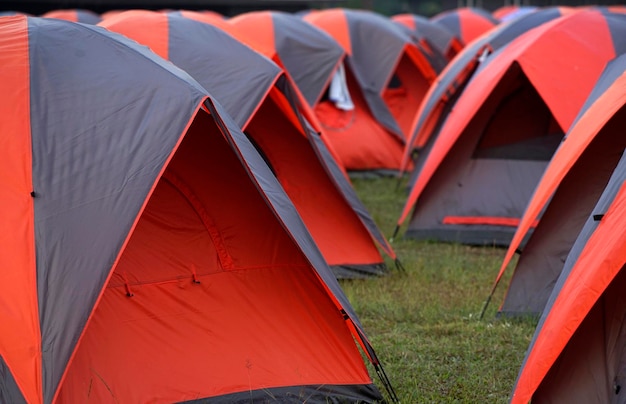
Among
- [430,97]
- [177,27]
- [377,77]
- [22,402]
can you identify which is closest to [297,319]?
[22,402]

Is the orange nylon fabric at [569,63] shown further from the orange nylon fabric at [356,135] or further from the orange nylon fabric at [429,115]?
the orange nylon fabric at [356,135]

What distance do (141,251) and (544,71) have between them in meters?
4.24

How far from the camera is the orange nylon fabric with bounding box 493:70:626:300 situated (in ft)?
18.6

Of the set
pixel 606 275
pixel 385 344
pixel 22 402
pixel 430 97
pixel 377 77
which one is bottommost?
pixel 377 77

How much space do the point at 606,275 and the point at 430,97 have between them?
700 cm

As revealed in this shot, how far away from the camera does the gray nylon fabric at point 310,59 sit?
1172 cm

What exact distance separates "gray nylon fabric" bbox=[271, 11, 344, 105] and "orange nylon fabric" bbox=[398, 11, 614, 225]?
303 cm

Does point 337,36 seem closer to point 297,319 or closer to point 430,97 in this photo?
point 430,97

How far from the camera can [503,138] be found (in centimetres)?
884

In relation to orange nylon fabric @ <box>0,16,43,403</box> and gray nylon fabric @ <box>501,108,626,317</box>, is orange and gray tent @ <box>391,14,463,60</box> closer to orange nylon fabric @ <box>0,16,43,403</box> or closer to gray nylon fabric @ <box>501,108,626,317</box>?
gray nylon fabric @ <box>501,108,626,317</box>

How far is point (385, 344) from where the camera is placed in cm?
589

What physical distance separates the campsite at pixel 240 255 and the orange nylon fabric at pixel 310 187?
1 centimetres

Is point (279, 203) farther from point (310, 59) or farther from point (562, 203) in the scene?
point (310, 59)

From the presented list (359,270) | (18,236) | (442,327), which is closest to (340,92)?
(359,270)
